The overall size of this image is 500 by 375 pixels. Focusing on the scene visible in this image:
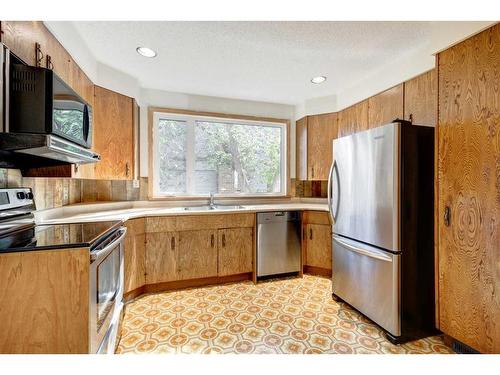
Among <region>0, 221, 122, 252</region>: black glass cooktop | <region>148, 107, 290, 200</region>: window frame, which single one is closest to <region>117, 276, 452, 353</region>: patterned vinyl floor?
<region>0, 221, 122, 252</region>: black glass cooktop

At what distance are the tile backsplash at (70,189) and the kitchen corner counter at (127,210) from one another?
89 mm

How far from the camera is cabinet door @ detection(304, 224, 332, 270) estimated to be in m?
2.94

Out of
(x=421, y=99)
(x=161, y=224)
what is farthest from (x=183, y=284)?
(x=421, y=99)

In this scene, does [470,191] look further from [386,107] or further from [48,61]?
[48,61]

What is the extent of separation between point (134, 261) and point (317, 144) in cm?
258

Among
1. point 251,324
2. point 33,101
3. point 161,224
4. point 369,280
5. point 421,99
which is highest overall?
point 421,99

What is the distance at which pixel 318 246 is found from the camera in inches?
117

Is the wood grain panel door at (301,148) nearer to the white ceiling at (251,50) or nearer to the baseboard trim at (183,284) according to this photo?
the white ceiling at (251,50)

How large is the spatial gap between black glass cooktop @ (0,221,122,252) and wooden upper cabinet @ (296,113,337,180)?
2.41 meters

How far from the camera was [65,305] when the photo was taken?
1.10 meters

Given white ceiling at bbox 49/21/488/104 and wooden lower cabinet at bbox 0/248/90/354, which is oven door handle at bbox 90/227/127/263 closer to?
wooden lower cabinet at bbox 0/248/90/354

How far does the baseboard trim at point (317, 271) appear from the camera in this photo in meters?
2.99
